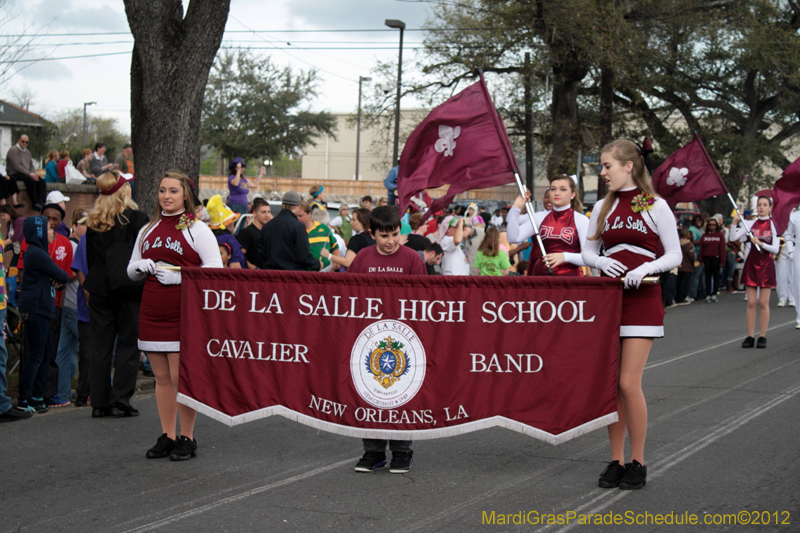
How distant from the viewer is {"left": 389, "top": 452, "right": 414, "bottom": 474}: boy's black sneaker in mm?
5223

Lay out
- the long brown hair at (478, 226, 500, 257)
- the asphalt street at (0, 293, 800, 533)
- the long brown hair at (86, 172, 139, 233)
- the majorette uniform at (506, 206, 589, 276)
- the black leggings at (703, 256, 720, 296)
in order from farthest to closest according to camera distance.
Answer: the black leggings at (703, 256, 720, 296), the long brown hair at (478, 226, 500, 257), the long brown hair at (86, 172, 139, 233), the majorette uniform at (506, 206, 589, 276), the asphalt street at (0, 293, 800, 533)

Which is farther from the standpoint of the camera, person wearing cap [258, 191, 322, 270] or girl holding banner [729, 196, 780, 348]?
girl holding banner [729, 196, 780, 348]

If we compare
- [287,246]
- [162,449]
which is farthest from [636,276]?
[287,246]

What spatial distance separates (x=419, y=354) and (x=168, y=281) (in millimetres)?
1778

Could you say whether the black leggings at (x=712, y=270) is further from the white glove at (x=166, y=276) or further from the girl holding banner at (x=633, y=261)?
the white glove at (x=166, y=276)

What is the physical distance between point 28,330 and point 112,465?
7.90 ft

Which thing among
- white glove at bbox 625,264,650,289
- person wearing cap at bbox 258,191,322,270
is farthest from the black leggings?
white glove at bbox 625,264,650,289

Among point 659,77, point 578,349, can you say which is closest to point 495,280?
point 578,349

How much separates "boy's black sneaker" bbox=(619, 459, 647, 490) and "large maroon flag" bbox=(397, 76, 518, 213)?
8.44 ft

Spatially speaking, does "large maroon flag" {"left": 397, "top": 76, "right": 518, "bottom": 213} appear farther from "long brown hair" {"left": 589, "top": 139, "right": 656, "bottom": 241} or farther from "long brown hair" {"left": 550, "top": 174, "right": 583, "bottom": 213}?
"long brown hair" {"left": 589, "top": 139, "right": 656, "bottom": 241}

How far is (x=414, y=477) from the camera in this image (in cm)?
514

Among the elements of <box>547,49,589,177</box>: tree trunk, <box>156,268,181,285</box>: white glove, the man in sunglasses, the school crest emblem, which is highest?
<box>547,49,589,177</box>: tree trunk

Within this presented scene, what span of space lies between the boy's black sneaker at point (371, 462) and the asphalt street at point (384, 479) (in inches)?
2.5

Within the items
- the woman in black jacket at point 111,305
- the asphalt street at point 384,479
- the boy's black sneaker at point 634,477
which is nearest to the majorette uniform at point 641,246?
the boy's black sneaker at point 634,477
